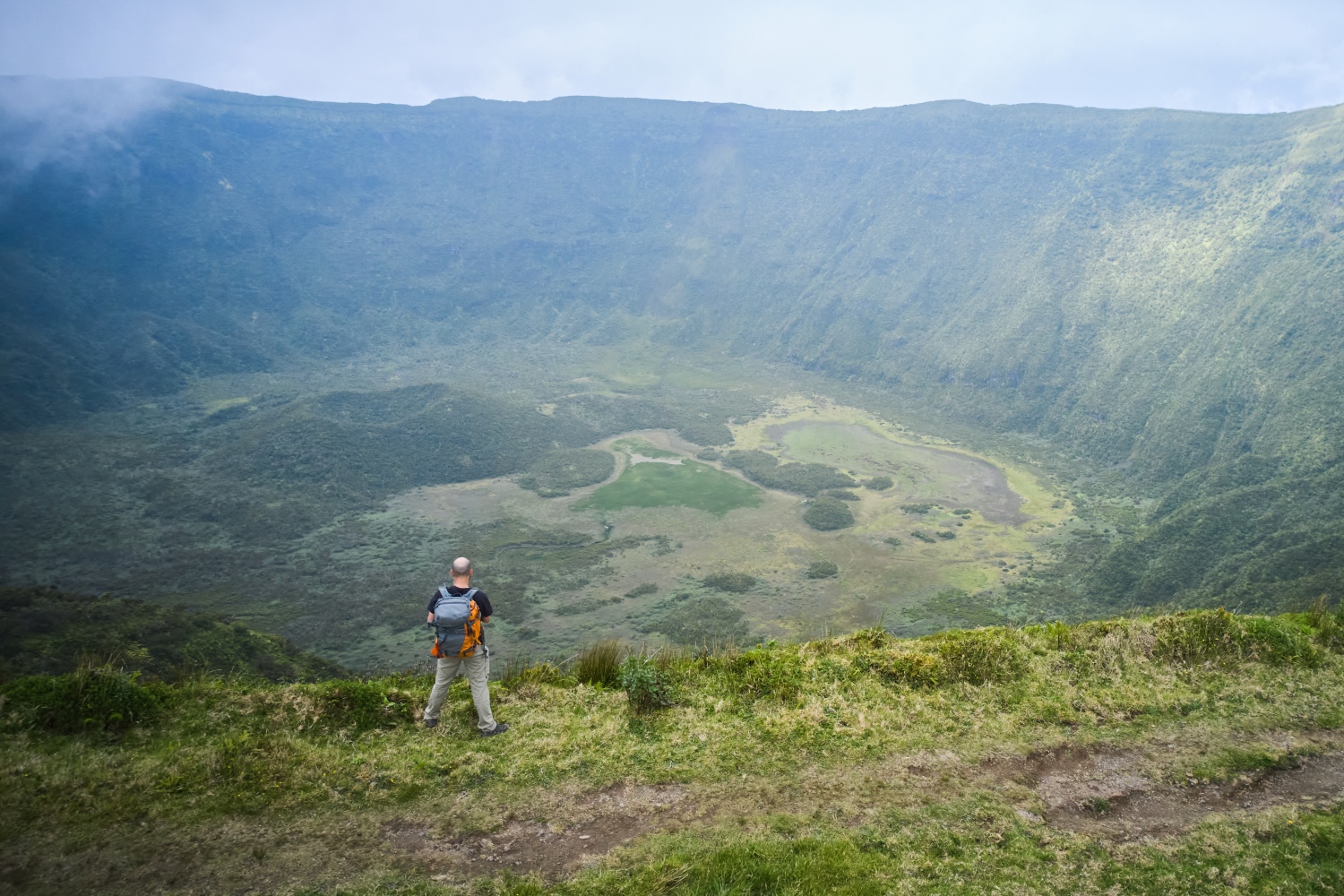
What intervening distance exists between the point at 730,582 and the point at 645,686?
1194 inches

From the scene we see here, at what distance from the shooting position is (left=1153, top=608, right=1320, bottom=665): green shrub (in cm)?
1080

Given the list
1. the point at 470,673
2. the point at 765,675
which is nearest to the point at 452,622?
the point at 470,673

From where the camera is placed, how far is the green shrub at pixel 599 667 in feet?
32.8

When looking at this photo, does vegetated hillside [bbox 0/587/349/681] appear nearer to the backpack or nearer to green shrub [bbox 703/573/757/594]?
the backpack

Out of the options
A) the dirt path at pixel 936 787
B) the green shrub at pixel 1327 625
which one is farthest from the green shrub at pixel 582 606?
the dirt path at pixel 936 787

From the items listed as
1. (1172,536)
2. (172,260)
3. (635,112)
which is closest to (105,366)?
(172,260)

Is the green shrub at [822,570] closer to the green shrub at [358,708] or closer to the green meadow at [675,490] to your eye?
the green meadow at [675,490]

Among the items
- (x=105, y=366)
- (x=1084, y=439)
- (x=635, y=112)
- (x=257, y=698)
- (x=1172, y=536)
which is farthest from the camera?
(x=635, y=112)

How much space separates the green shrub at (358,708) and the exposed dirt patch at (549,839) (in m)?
1.81

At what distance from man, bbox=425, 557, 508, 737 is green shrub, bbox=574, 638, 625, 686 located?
1700 mm

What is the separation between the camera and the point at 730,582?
3919cm

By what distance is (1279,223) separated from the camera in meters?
65.8

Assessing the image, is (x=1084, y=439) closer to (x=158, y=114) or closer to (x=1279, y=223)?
(x=1279, y=223)

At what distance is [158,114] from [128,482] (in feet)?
309
